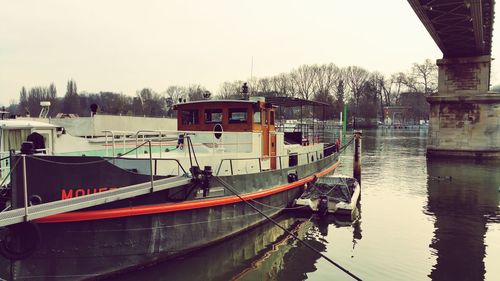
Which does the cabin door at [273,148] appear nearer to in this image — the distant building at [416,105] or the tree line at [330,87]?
the tree line at [330,87]

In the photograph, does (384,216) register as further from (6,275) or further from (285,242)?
(6,275)

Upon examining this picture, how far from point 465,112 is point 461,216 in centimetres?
2593

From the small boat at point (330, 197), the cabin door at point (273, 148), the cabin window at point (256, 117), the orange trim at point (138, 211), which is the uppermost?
the cabin window at point (256, 117)

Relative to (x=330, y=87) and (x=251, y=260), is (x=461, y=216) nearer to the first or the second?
(x=251, y=260)

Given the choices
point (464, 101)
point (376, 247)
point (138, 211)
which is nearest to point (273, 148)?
point (376, 247)

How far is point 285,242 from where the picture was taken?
11.0 m

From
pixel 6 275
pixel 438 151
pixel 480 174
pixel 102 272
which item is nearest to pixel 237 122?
pixel 102 272

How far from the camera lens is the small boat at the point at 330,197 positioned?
13.4 meters

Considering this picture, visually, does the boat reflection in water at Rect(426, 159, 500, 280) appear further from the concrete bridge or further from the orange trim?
the concrete bridge

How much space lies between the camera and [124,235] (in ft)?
26.3

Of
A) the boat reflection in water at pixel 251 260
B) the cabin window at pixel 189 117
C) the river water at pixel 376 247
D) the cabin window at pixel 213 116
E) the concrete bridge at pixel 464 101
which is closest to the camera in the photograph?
the boat reflection in water at pixel 251 260

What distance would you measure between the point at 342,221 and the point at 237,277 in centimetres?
551

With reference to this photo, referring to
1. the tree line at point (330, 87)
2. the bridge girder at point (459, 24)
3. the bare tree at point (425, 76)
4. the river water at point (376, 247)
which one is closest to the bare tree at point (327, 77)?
the tree line at point (330, 87)

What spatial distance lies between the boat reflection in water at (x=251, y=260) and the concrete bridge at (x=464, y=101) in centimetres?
2743
